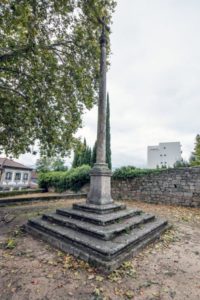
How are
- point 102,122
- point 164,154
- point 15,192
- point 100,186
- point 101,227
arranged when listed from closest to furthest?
point 101,227
point 100,186
point 102,122
point 15,192
point 164,154

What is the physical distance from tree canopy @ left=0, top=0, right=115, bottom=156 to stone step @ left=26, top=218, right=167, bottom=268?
4334mm

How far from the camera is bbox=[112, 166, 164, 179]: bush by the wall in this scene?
9.66m

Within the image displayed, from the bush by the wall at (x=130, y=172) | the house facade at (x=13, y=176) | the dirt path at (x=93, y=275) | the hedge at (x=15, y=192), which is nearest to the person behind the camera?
the dirt path at (x=93, y=275)

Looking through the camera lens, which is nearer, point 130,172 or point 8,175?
point 130,172

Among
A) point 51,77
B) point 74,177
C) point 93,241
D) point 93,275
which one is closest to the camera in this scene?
point 93,275

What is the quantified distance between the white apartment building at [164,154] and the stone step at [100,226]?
23772mm

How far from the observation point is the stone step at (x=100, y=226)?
329cm

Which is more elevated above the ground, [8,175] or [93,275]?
[8,175]

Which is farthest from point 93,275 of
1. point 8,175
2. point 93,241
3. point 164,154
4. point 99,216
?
point 8,175

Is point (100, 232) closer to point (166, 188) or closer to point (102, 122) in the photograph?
point (102, 122)

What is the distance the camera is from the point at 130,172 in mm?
10344

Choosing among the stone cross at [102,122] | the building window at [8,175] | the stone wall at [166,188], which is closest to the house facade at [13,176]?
the building window at [8,175]

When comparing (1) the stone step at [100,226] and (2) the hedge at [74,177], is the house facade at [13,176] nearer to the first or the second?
(2) the hedge at [74,177]

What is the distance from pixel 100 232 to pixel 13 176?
3505 centimetres
